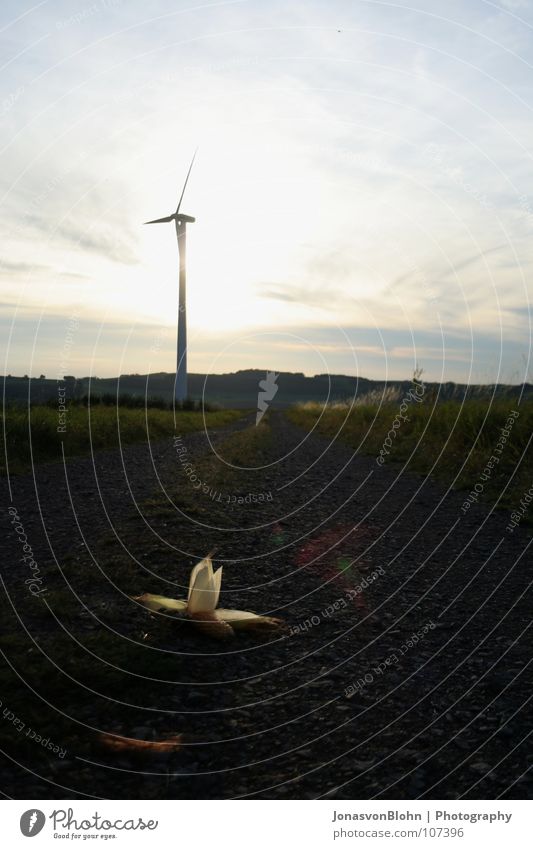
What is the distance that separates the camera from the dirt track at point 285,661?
3113mm

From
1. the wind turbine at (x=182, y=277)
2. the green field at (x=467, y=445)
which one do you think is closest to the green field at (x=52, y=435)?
the green field at (x=467, y=445)

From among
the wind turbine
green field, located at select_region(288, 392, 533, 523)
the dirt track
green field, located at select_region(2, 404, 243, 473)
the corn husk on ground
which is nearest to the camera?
the dirt track

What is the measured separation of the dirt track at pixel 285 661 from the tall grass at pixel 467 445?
282 cm

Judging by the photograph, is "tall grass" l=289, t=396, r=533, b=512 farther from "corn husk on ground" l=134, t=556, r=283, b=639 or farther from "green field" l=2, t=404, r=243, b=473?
"green field" l=2, t=404, r=243, b=473

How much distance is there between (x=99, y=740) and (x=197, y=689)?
0.79 metres

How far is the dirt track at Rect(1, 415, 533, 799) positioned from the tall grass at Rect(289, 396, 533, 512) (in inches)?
111

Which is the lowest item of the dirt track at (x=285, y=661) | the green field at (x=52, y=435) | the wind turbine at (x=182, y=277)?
the dirt track at (x=285, y=661)

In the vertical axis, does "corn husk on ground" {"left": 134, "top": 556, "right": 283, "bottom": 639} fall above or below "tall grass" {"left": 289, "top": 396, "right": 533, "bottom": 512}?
below

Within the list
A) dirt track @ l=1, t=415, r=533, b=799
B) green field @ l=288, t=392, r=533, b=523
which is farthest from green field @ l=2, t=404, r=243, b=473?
green field @ l=288, t=392, r=533, b=523

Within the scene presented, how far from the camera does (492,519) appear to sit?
9.16 meters

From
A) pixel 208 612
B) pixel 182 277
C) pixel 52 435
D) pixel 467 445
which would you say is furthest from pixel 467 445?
pixel 182 277

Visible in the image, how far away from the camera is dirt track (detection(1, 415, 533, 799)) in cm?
311

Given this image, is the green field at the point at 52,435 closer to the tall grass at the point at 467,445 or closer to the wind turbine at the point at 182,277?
the tall grass at the point at 467,445

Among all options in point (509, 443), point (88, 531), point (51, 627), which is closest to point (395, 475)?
point (509, 443)
